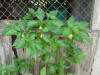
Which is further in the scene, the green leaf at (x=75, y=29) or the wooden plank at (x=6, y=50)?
the wooden plank at (x=6, y=50)

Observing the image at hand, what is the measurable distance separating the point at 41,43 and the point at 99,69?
87cm

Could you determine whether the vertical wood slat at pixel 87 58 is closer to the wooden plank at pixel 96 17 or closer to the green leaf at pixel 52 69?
the wooden plank at pixel 96 17

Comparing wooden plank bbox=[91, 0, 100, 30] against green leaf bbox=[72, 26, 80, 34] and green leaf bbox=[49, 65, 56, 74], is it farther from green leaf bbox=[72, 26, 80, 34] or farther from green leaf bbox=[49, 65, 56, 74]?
green leaf bbox=[49, 65, 56, 74]

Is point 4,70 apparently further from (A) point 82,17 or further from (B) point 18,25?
(A) point 82,17

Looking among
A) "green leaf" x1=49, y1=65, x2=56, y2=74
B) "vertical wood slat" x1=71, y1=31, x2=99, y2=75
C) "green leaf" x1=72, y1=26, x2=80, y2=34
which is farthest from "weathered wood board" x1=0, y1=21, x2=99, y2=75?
"green leaf" x1=72, y1=26, x2=80, y2=34

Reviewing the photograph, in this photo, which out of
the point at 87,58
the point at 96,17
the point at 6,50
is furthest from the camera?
the point at 87,58

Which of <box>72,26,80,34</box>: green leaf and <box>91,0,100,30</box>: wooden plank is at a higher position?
<box>91,0,100,30</box>: wooden plank

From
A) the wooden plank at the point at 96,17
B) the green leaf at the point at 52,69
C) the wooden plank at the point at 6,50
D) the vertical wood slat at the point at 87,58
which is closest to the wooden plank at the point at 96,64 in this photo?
the vertical wood slat at the point at 87,58

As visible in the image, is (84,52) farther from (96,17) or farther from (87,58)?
(96,17)

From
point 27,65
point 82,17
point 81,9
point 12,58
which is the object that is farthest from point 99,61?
point 12,58

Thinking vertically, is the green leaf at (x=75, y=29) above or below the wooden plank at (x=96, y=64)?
above

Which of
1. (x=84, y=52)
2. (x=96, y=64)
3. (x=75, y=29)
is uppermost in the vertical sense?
(x=75, y=29)

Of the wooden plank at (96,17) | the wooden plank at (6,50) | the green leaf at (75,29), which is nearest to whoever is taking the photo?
the green leaf at (75,29)

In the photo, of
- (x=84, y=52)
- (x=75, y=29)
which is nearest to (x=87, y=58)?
(x=84, y=52)
